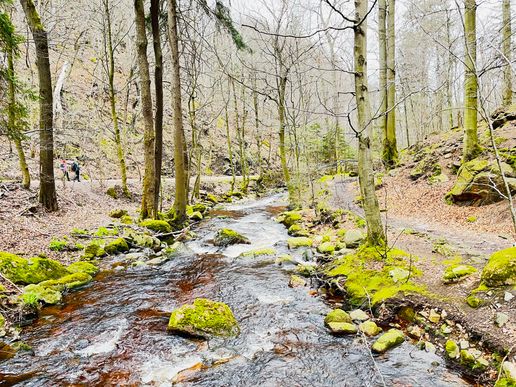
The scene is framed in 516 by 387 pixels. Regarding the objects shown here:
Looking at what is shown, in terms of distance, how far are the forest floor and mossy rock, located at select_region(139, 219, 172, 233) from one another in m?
1.62

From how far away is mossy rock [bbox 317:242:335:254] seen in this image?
820 centimetres

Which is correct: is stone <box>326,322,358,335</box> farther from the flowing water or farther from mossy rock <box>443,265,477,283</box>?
mossy rock <box>443,265,477,283</box>

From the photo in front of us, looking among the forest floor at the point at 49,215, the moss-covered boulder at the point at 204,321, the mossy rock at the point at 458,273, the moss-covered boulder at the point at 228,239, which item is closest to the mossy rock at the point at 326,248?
the moss-covered boulder at the point at 228,239

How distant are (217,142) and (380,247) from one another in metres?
32.7

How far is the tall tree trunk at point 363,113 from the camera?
5.59m

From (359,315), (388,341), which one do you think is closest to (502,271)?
(388,341)

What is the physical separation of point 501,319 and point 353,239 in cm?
430

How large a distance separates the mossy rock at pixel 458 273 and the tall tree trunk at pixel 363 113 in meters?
1.42

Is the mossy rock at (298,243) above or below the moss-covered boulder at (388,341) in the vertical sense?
above

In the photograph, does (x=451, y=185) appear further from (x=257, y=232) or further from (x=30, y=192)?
(x=30, y=192)

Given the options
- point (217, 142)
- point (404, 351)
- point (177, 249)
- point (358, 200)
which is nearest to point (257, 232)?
point (177, 249)

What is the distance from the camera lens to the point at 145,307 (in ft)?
19.3

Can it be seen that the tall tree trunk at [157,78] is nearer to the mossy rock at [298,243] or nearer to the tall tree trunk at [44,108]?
the tall tree trunk at [44,108]

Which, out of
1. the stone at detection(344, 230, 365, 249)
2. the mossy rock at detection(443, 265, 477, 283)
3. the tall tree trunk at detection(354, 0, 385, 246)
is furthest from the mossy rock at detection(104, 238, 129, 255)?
the mossy rock at detection(443, 265, 477, 283)
